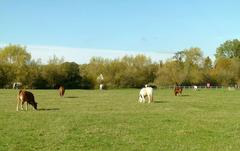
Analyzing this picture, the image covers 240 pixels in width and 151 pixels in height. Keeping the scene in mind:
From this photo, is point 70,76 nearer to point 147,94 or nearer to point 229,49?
point 229,49

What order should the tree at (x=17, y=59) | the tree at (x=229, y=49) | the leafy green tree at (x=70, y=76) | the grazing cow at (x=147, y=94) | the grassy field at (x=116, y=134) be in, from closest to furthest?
the grassy field at (x=116, y=134) → the grazing cow at (x=147, y=94) → the tree at (x=17, y=59) → the leafy green tree at (x=70, y=76) → the tree at (x=229, y=49)

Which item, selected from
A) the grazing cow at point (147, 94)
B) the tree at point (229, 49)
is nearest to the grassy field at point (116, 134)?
the grazing cow at point (147, 94)

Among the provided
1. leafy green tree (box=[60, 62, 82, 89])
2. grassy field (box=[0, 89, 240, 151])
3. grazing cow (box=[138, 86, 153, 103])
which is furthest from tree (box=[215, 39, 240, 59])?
grassy field (box=[0, 89, 240, 151])

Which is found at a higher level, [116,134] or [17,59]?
[17,59]

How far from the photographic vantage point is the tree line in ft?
424

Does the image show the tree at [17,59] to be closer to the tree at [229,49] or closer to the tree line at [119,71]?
the tree line at [119,71]

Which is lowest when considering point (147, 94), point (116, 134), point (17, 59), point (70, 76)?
point (116, 134)

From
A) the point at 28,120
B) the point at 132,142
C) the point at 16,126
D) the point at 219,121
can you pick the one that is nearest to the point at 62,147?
the point at 132,142

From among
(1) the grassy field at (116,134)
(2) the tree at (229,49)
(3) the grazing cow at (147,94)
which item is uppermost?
(2) the tree at (229,49)

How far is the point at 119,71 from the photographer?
151750mm

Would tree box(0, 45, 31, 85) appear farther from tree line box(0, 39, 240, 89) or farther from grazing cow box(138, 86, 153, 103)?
grazing cow box(138, 86, 153, 103)

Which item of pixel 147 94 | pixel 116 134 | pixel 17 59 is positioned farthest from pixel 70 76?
pixel 116 134

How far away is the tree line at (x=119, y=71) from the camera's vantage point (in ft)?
424

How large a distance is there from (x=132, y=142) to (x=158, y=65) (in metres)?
143
